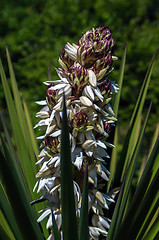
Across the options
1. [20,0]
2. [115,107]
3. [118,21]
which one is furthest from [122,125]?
[20,0]

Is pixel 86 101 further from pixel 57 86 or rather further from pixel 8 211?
pixel 8 211

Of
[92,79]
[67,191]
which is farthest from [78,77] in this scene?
[67,191]

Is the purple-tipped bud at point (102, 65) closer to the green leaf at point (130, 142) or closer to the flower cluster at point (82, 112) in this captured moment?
the flower cluster at point (82, 112)

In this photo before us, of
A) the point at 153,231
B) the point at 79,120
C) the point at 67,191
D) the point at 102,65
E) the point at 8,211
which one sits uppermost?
the point at 102,65

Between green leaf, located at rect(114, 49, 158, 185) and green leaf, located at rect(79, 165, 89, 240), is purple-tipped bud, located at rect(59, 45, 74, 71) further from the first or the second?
green leaf, located at rect(114, 49, 158, 185)

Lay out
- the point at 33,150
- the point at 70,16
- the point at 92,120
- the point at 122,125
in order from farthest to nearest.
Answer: the point at 70,16 → the point at 122,125 → the point at 33,150 → the point at 92,120

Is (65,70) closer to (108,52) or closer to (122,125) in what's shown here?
(108,52)
